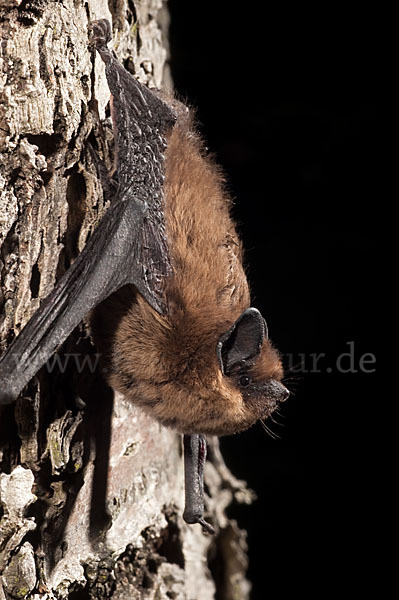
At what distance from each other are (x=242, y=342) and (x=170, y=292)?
9.3 inches

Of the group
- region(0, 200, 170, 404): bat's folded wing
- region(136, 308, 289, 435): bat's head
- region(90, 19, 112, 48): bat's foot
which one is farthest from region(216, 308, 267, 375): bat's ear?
region(90, 19, 112, 48): bat's foot

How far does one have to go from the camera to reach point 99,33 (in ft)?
6.79

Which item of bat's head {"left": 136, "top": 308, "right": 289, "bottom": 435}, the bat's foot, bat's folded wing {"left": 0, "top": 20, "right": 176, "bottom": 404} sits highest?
the bat's foot

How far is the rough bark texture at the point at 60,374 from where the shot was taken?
1.81 m

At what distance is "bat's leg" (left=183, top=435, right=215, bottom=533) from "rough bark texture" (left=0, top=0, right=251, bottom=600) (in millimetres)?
275

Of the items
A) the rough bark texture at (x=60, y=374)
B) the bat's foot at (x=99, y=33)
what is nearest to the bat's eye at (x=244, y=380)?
the rough bark texture at (x=60, y=374)

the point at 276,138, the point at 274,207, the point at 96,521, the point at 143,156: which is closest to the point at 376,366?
the point at 274,207

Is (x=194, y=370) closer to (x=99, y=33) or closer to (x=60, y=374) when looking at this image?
(x=60, y=374)

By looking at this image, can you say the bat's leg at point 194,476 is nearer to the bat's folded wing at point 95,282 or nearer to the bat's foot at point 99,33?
the bat's folded wing at point 95,282

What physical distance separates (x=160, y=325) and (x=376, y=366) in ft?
7.95

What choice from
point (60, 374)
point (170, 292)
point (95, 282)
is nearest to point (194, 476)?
point (60, 374)

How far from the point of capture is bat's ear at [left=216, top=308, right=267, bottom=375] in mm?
1796

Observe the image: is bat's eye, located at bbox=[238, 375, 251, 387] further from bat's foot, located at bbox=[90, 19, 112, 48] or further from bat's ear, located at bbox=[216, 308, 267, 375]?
bat's foot, located at bbox=[90, 19, 112, 48]

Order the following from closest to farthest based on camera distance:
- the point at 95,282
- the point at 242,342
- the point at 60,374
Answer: the point at 95,282
the point at 242,342
the point at 60,374
